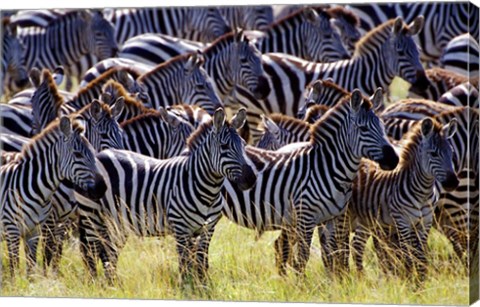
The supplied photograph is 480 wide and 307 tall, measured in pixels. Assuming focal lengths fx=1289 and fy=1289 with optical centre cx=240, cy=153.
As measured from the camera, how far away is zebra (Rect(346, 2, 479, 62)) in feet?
34.7

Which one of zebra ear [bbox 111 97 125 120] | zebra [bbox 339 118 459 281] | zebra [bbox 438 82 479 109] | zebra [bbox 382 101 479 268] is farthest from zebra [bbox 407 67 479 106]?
zebra ear [bbox 111 97 125 120]

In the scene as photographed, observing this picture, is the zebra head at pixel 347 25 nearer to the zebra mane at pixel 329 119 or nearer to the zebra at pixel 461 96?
the zebra at pixel 461 96

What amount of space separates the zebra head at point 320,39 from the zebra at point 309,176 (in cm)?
453

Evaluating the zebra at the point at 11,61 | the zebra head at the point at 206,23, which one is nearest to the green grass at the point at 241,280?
the zebra at the point at 11,61

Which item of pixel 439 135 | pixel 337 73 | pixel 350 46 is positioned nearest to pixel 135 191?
pixel 439 135

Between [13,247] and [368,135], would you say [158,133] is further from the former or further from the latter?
[368,135]

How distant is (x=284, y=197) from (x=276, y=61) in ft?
13.5

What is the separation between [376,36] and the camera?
14.1 metres

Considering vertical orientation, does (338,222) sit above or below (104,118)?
below

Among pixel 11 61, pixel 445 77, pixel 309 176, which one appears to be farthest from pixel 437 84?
pixel 11 61

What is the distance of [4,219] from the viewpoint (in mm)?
11156

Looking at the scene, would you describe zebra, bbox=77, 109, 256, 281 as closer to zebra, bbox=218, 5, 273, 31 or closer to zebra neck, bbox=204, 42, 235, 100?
zebra neck, bbox=204, 42, 235, 100

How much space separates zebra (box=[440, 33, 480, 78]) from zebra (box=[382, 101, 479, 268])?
1.19 feet

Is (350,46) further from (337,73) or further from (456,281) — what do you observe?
(456,281)
